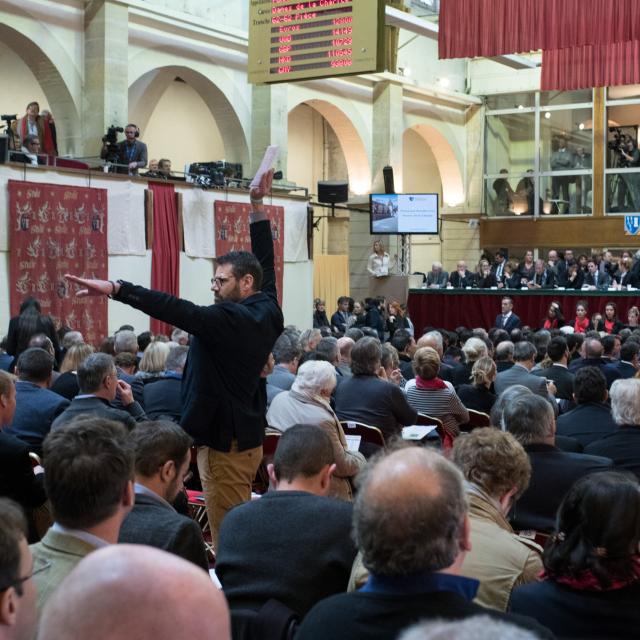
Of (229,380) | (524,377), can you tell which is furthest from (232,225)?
(229,380)

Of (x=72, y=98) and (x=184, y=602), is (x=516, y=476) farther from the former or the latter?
(x=72, y=98)

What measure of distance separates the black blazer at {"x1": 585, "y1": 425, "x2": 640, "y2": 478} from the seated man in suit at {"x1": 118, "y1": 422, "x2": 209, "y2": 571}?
233 cm

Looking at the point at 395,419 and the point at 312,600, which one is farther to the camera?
the point at 395,419

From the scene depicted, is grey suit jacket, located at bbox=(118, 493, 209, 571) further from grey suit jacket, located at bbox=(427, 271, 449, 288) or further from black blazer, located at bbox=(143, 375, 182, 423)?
grey suit jacket, located at bbox=(427, 271, 449, 288)

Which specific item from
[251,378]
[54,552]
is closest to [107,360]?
[251,378]

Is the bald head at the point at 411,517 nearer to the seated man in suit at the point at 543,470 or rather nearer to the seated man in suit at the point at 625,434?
the seated man in suit at the point at 543,470

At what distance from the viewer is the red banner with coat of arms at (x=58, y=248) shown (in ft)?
42.9

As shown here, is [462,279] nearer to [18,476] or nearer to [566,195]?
[566,195]

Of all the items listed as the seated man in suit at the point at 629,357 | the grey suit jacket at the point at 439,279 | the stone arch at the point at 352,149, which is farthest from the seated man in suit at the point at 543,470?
the stone arch at the point at 352,149

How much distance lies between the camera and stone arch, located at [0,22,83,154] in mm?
15055

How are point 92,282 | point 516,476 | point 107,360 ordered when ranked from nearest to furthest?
point 516,476
point 92,282
point 107,360

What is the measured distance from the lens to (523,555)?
2873 millimetres

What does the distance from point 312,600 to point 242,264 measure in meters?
1.85

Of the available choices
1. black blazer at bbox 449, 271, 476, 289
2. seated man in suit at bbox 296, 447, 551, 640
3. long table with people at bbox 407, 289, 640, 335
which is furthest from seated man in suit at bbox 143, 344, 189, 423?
black blazer at bbox 449, 271, 476, 289
